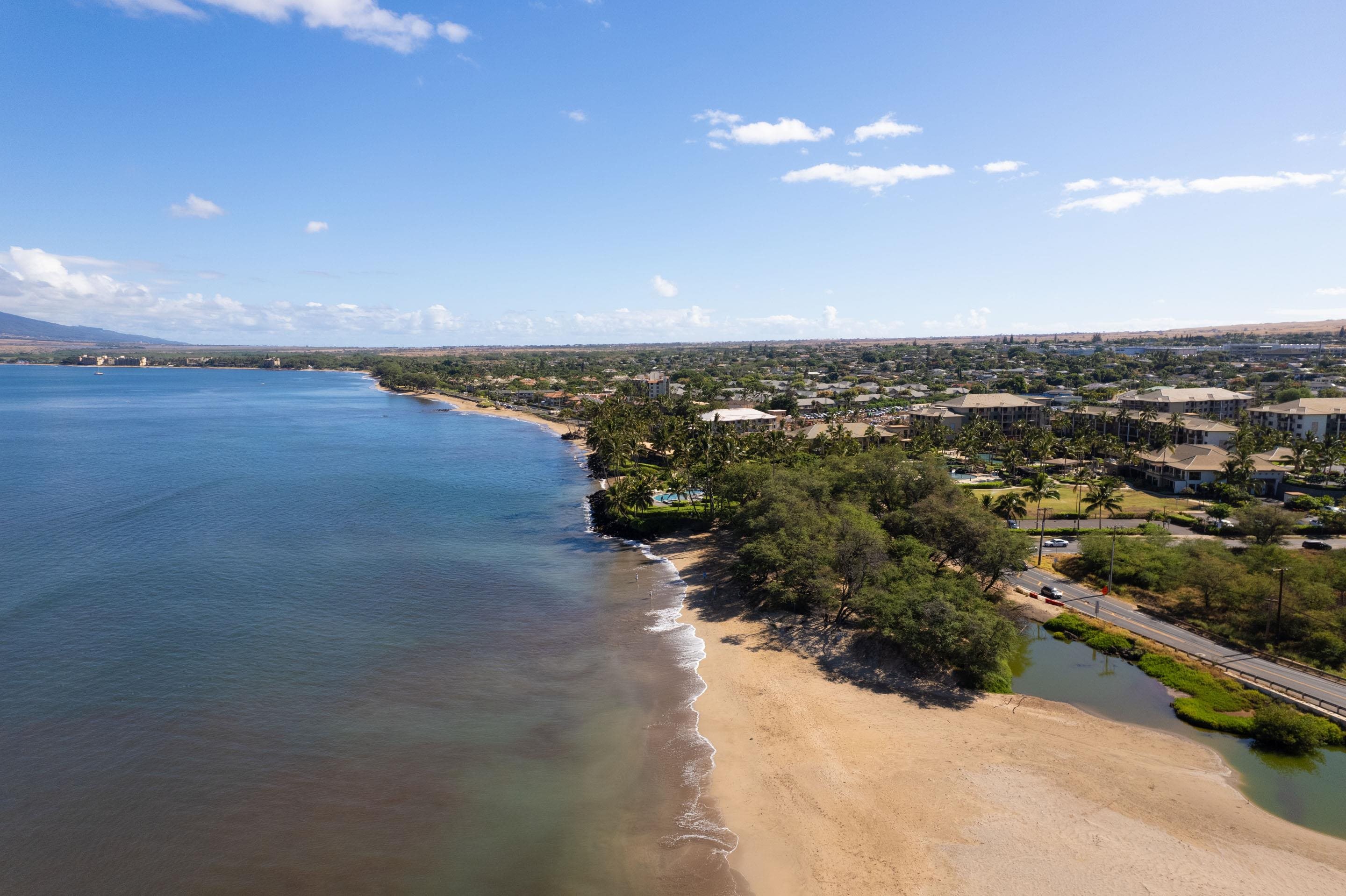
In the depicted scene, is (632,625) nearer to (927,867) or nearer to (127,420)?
(927,867)

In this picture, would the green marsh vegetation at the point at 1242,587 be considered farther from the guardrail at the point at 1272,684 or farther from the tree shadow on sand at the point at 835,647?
the tree shadow on sand at the point at 835,647

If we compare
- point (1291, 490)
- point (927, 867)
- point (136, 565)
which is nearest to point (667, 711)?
point (927, 867)

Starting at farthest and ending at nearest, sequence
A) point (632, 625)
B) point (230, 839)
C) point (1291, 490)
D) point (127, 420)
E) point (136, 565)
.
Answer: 1. point (127, 420)
2. point (1291, 490)
3. point (136, 565)
4. point (632, 625)
5. point (230, 839)

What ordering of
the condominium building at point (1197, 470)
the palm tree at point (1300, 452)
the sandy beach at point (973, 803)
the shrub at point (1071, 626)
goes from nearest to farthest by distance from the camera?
the sandy beach at point (973, 803), the shrub at point (1071, 626), the condominium building at point (1197, 470), the palm tree at point (1300, 452)

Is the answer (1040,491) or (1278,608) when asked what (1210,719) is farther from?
(1040,491)

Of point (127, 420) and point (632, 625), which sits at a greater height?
point (127, 420)

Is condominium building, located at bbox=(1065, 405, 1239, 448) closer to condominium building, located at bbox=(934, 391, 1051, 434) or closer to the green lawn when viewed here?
condominium building, located at bbox=(934, 391, 1051, 434)

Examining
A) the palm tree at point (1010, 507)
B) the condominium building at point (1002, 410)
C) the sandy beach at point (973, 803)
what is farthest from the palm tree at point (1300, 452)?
the sandy beach at point (973, 803)

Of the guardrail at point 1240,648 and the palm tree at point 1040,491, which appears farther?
the palm tree at point 1040,491
